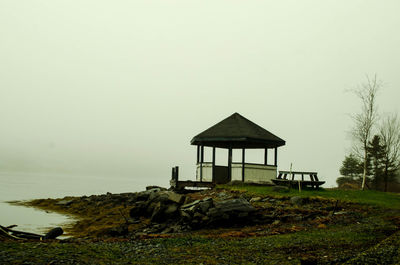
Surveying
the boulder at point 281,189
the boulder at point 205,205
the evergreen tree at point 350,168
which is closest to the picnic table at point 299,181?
the boulder at point 281,189

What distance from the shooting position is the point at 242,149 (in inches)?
1055

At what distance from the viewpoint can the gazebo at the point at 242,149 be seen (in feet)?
84.6

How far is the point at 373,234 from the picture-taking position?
1149 cm

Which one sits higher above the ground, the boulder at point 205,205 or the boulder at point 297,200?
the boulder at point 297,200

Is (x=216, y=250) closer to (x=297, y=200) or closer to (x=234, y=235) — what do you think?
(x=234, y=235)

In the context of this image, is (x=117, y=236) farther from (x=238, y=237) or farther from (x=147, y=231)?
(x=238, y=237)

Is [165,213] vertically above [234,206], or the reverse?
[234,206]

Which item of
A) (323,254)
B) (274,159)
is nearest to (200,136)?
(274,159)

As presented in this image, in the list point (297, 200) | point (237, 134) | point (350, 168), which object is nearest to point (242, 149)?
point (237, 134)

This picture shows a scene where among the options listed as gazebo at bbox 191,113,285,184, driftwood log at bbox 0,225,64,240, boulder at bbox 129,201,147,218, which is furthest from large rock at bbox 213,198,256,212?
gazebo at bbox 191,113,285,184

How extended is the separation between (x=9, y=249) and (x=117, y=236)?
18.5ft

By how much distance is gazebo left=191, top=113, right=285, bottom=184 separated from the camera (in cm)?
2580

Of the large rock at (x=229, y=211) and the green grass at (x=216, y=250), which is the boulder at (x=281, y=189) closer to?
the large rock at (x=229, y=211)

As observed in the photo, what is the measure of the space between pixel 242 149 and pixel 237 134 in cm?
163
